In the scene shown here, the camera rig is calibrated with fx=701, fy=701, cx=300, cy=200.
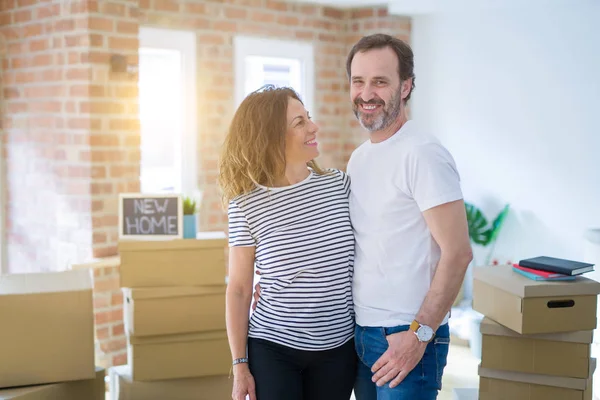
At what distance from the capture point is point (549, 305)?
2.32 meters

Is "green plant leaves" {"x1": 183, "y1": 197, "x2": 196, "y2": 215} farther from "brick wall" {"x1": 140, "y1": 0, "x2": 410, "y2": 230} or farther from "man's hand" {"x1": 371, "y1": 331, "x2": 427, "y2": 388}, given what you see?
"brick wall" {"x1": 140, "y1": 0, "x2": 410, "y2": 230}

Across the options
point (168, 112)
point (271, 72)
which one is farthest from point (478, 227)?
point (168, 112)

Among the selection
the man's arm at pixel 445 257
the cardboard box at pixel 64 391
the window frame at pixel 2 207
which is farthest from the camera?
the window frame at pixel 2 207

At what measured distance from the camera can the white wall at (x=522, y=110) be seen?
177 inches

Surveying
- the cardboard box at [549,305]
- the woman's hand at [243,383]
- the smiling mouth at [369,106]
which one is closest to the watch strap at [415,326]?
the woman's hand at [243,383]

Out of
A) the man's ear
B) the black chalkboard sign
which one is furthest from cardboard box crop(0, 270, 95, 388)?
the man's ear

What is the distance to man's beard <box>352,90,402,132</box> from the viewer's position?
1810 millimetres

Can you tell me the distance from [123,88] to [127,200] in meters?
1.18

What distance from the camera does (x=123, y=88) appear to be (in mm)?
→ 3877

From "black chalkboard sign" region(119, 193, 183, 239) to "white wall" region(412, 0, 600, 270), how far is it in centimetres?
283

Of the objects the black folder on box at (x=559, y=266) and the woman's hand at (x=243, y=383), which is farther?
the black folder on box at (x=559, y=266)

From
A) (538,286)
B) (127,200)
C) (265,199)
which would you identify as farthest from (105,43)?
(538,286)

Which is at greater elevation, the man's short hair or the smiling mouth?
the man's short hair

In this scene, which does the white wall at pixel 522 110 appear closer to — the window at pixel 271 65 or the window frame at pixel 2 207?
the window at pixel 271 65
